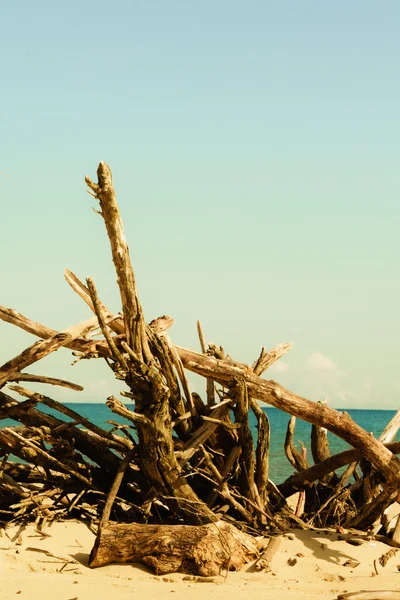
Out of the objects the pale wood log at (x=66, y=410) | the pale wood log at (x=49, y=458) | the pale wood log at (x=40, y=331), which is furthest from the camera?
the pale wood log at (x=66, y=410)

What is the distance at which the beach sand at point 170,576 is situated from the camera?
18.5 feet

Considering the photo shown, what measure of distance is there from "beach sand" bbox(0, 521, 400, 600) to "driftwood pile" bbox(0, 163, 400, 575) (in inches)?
7.7

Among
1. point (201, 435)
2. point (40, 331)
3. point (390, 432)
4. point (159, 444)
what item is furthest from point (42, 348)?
point (390, 432)

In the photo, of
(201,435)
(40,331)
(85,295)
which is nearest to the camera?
(201,435)

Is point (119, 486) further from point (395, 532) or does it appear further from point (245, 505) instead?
point (395, 532)

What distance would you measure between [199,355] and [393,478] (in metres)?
2.17

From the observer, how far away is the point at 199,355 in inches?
288

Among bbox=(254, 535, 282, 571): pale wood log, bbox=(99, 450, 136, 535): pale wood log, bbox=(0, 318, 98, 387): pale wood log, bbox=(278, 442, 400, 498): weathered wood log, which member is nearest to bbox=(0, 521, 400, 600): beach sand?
bbox=(254, 535, 282, 571): pale wood log

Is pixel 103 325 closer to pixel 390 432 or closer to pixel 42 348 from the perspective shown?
pixel 42 348

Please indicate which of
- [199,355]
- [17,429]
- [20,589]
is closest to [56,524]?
[17,429]

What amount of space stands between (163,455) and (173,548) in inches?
34.1

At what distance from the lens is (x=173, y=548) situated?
6164 mm

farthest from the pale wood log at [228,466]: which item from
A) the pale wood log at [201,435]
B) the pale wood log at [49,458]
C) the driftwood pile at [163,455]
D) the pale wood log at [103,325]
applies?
the pale wood log at [103,325]

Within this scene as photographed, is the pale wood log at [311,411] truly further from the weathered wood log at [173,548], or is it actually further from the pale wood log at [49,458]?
the weathered wood log at [173,548]
